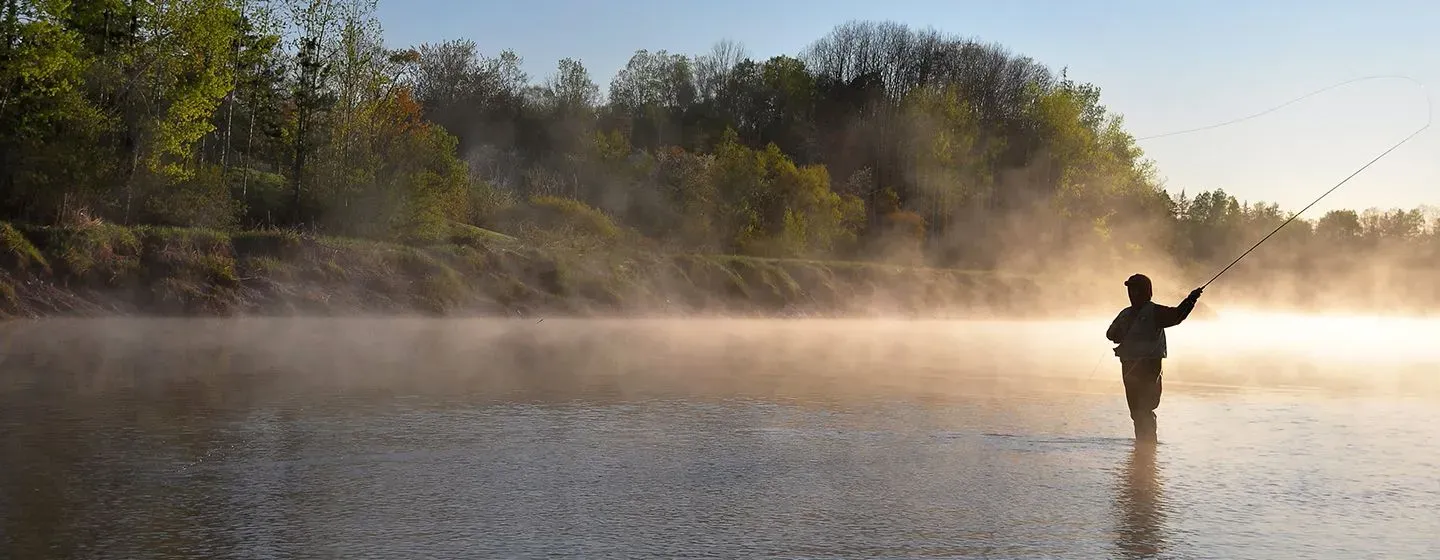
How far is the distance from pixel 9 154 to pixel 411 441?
28.3m

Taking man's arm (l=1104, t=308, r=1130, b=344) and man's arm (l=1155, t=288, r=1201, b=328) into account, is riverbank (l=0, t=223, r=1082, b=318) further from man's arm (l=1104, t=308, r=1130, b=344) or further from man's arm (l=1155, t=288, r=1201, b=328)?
man's arm (l=1155, t=288, r=1201, b=328)

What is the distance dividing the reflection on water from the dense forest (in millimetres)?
30746

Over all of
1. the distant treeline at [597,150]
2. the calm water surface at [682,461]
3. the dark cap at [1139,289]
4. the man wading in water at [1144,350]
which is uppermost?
the distant treeline at [597,150]

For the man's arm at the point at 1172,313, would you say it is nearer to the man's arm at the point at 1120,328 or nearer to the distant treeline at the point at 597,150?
the man's arm at the point at 1120,328

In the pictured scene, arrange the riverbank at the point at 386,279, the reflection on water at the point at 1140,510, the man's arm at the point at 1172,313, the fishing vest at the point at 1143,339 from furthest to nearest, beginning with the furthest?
1. the riverbank at the point at 386,279
2. the fishing vest at the point at 1143,339
3. the man's arm at the point at 1172,313
4. the reflection on water at the point at 1140,510

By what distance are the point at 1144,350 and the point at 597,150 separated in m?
61.2

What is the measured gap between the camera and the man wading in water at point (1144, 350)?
10.9m

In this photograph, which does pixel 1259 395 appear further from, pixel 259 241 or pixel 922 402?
pixel 259 241

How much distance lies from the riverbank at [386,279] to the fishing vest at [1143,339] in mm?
26312

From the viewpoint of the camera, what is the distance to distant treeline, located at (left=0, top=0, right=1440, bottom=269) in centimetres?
3422

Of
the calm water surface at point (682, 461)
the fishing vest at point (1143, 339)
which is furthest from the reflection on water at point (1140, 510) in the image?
the fishing vest at point (1143, 339)

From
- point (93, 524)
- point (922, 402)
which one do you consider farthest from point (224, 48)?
point (93, 524)

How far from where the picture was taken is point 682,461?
946 centimetres

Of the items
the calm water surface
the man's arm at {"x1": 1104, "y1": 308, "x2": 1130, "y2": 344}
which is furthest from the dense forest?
the man's arm at {"x1": 1104, "y1": 308, "x2": 1130, "y2": 344}
